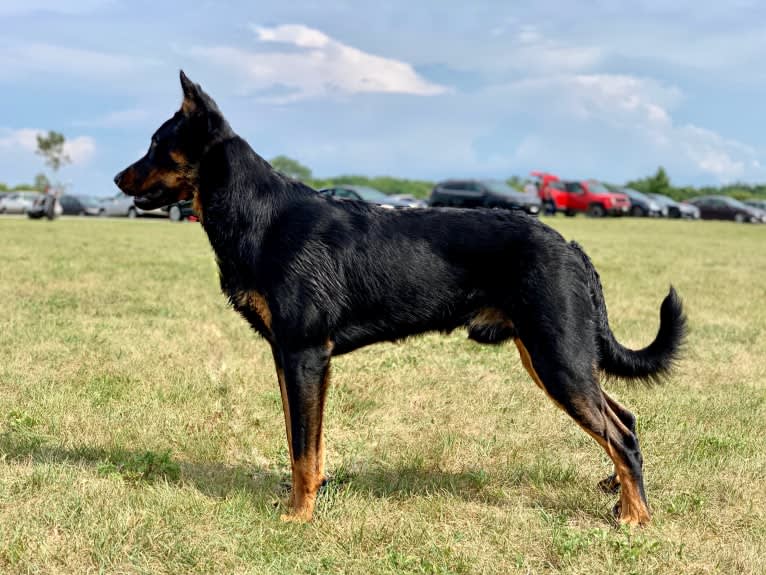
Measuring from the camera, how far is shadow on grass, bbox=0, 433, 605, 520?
4.35m

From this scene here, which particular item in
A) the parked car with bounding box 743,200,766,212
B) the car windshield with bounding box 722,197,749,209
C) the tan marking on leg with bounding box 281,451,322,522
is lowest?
the tan marking on leg with bounding box 281,451,322,522

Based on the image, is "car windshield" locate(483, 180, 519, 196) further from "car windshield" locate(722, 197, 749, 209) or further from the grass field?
the grass field

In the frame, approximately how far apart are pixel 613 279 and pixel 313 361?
10.9m

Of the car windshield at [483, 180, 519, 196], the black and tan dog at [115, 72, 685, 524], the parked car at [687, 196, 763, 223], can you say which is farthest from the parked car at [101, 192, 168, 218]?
the black and tan dog at [115, 72, 685, 524]

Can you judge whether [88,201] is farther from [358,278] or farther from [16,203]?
[358,278]

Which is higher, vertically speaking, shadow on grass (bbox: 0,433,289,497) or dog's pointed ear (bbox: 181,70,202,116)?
dog's pointed ear (bbox: 181,70,202,116)

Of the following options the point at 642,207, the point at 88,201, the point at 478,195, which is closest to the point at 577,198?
the point at 642,207

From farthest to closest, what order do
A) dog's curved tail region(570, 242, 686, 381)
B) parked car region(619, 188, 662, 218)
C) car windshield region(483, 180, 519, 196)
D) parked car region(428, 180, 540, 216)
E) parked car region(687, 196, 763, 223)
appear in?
parked car region(687, 196, 763, 223) < parked car region(619, 188, 662, 218) < car windshield region(483, 180, 519, 196) < parked car region(428, 180, 540, 216) < dog's curved tail region(570, 242, 686, 381)

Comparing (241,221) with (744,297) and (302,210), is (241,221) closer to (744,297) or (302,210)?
(302,210)

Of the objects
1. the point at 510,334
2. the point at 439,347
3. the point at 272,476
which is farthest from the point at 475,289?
the point at 439,347

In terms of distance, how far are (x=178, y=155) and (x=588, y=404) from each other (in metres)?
2.62

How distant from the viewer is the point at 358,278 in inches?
158

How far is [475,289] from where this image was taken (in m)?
3.99

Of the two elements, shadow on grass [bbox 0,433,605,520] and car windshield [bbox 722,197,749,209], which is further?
car windshield [bbox 722,197,749,209]
